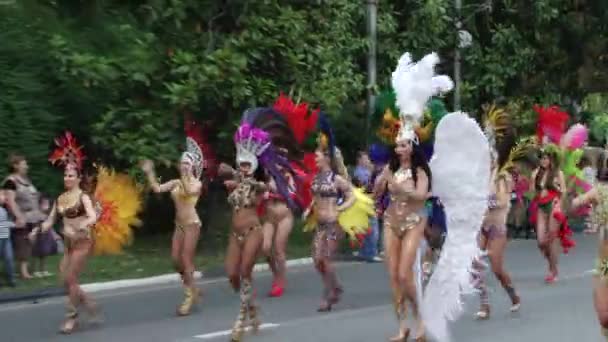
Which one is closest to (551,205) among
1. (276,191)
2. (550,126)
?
(550,126)

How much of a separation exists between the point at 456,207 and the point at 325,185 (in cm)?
319

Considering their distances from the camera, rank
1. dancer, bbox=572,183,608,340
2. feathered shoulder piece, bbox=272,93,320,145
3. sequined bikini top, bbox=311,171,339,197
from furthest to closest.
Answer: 1. sequined bikini top, bbox=311,171,339,197
2. feathered shoulder piece, bbox=272,93,320,145
3. dancer, bbox=572,183,608,340

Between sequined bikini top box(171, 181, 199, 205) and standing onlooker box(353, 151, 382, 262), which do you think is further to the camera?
standing onlooker box(353, 151, 382, 262)

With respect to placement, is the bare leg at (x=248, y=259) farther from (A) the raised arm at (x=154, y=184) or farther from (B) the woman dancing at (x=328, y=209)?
(B) the woman dancing at (x=328, y=209)

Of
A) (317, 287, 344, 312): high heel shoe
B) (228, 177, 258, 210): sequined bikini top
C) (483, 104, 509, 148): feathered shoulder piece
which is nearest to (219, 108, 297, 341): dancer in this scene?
(228, 177, 258, 210): sequined bikini top

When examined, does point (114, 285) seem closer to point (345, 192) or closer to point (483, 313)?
point (345, 192)

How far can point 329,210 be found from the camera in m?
13.1

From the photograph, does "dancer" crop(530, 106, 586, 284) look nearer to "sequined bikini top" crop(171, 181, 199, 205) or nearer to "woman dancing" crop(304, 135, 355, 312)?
"woman dancing" crop(304, 135, 355, 312)

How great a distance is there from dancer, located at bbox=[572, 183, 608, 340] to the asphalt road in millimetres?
2644

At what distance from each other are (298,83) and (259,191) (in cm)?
853

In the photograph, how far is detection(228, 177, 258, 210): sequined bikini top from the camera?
405 inches

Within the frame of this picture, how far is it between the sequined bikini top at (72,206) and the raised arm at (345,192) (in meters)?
3.11

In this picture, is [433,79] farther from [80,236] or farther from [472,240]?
[80,236]

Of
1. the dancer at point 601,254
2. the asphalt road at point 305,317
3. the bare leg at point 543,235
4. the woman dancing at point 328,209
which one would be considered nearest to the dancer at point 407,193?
the asphalt road at point 305,317
